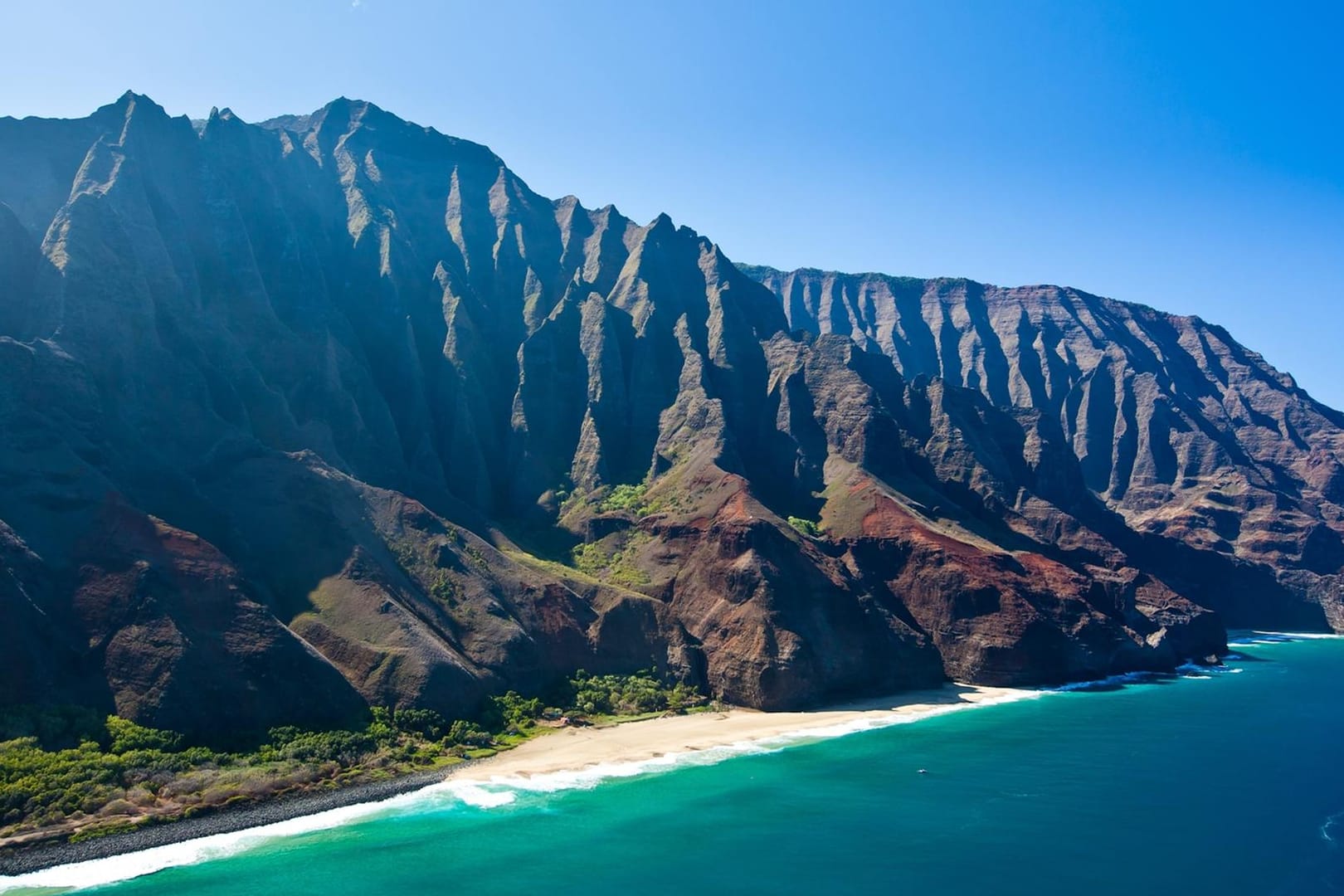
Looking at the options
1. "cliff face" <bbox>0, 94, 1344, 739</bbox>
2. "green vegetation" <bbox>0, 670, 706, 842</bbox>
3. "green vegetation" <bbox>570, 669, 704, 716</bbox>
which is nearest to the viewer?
"green vegetation" <bbox>0, 670, 706, 842</bbox>

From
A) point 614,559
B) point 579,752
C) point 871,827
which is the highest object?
point 614,559

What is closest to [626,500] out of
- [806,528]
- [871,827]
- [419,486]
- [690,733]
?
[806,528]

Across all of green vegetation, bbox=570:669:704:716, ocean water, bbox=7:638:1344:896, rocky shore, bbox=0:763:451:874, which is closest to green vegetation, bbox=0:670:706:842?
rocky shore, bbox=0:763:451:874

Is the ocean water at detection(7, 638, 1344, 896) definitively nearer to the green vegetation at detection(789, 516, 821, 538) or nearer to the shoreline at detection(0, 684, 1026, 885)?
the shoreline at detection(0, 684, 1026, 885)

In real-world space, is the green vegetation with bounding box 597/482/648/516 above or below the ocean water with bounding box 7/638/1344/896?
above

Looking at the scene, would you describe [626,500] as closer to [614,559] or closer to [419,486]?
[614,559]

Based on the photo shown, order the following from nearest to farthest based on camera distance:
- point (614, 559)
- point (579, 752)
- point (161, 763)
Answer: point (161, 763), point (579, 752), point (614, 559)

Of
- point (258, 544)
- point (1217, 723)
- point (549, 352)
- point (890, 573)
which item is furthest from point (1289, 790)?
point (549, 352)
